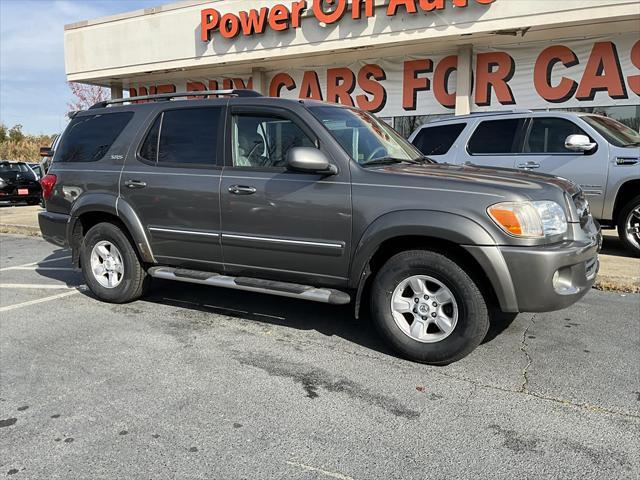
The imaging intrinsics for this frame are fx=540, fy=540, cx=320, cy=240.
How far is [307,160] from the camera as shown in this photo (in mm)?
3959

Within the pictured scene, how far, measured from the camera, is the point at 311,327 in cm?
475

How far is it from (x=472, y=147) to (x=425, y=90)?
534 cm

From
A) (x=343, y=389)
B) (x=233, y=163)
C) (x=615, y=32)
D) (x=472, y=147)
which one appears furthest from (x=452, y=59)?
(x=343, y=389)

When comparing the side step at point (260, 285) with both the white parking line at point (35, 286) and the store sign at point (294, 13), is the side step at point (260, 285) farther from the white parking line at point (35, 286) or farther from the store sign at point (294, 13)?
the store sign at point (294, 13)

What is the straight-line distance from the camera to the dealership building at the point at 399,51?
1052 cm

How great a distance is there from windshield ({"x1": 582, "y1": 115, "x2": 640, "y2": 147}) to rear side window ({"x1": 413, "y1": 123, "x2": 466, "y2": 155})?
1.75m

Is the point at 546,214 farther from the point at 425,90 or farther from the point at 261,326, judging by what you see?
the point at 425,90

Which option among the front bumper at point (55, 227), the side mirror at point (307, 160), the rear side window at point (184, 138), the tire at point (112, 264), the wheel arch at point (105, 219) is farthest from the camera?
the front bumper at point (55, 227)

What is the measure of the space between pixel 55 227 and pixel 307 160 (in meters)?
3.27

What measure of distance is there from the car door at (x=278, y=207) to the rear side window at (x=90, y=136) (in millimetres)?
1440

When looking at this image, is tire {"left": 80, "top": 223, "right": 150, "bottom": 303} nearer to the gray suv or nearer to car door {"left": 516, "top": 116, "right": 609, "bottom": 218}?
the gray suv

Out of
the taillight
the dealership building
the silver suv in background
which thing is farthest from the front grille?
the dealership building

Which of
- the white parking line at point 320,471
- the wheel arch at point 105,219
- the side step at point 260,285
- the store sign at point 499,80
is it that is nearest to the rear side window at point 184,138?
the wheel arch at point 105,219

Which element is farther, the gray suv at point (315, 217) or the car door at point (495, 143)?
the car door at point (495, 143)
